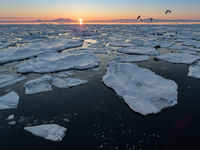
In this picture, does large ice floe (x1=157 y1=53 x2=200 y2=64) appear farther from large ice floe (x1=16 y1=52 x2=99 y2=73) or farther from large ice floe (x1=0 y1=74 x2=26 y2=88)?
large ice floe (x1=0 y1=74 x2=26 y2=88)

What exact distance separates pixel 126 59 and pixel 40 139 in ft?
20.4

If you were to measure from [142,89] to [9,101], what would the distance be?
12.6ft

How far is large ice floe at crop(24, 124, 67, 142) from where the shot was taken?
2682 mm

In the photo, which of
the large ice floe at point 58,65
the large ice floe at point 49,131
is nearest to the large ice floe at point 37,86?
the large ice floe at point 58,65

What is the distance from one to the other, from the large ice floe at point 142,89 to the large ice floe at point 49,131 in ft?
5.76

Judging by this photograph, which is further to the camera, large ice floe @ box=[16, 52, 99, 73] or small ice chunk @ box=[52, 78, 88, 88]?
large ice floe @ box=[16, 52, 99, 73]

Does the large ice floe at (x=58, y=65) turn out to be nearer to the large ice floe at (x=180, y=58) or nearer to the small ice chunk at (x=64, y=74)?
the small ice chunk at (x=64, y=74)

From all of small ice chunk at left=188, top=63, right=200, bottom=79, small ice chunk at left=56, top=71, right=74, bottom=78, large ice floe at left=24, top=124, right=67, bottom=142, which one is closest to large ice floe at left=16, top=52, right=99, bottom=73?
small ice chunk at left=56, top=71, right=74, bottom=78

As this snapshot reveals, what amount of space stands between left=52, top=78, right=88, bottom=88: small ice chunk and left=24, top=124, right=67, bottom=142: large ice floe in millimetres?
1938

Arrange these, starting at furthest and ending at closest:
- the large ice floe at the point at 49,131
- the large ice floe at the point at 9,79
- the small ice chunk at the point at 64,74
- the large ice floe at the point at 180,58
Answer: the large ice floe at the point at 180,58
the small ice chunk at the point at 64,74
the large ice floe at the point at 9,79
the large ice floe at the point at 49,131

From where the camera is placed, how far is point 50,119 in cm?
320

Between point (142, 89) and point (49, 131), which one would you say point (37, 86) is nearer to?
point (49, 131)

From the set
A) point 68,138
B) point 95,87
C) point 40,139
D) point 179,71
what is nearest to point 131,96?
point 95,87

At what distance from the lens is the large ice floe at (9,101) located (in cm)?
365
